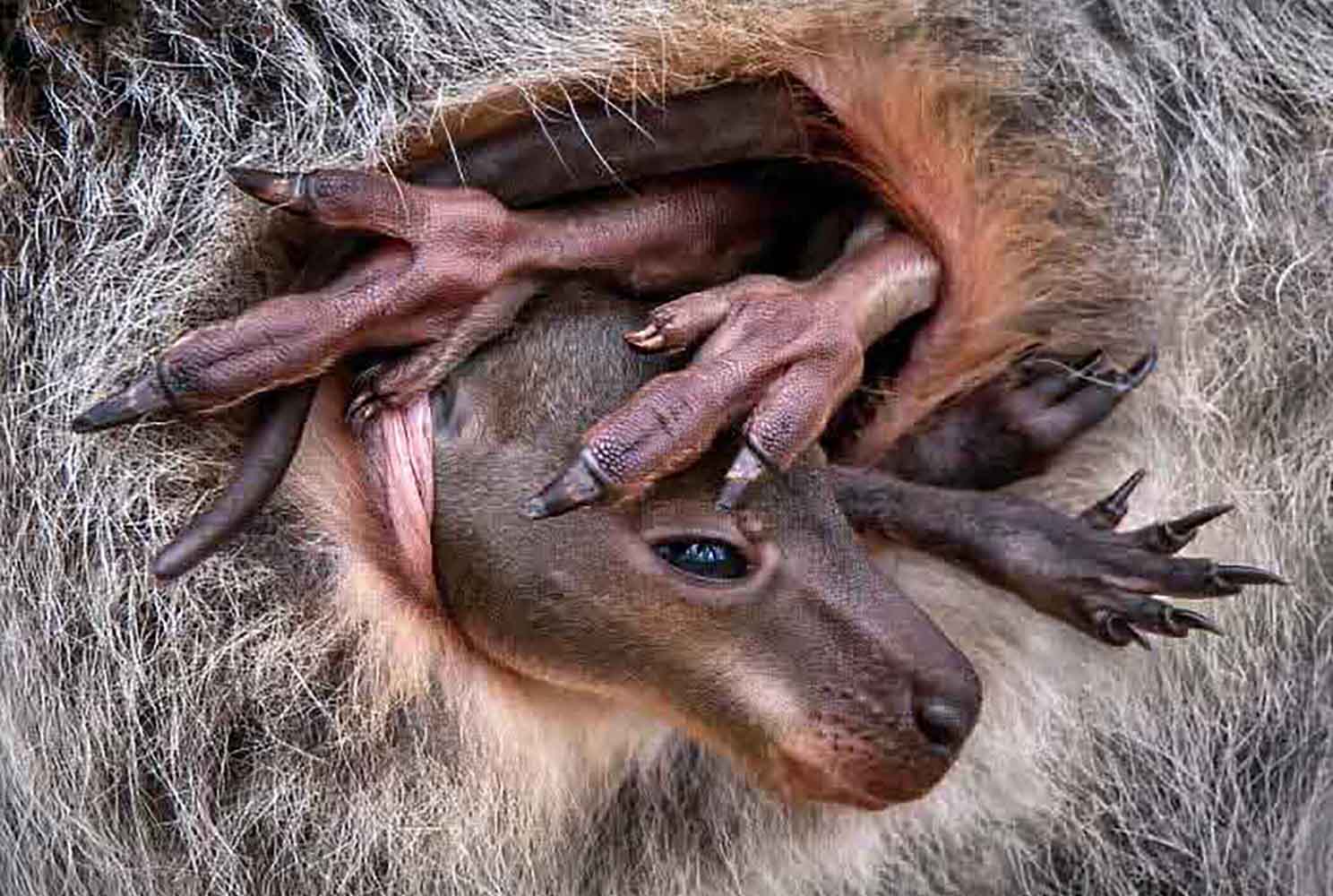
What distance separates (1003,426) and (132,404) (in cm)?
72

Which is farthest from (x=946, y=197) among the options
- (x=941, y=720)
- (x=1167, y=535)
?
(x=941, y=720)

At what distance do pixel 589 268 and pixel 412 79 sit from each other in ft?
0.60

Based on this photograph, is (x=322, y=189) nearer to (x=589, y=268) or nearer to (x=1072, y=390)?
(x=589, y=268)

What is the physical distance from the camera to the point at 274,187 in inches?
56.2

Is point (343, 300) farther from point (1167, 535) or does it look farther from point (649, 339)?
point (1167, 535)

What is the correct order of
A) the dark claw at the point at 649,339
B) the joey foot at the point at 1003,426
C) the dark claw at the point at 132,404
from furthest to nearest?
the joey foot at the point at 1003,426, the dark claw at the point at 649,339, the dark claw at the point at 132,404

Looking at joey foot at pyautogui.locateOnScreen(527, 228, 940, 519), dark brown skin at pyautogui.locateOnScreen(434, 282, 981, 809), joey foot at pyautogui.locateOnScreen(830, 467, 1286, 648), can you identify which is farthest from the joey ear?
joey foot at pyautogui.locateOnScreen(830, 467, 1286, 648)

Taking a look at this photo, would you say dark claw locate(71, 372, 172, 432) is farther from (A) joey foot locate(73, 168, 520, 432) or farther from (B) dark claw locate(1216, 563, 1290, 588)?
(B) dark claw locate(1216, 563, 1290, 588)

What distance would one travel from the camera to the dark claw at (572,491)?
4.68 feet

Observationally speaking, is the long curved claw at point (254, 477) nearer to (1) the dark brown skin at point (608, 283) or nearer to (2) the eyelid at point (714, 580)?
(1) the dark brown skin at point (608, 283)

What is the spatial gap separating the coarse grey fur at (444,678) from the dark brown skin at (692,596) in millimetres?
139

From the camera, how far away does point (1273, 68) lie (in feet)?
6.07

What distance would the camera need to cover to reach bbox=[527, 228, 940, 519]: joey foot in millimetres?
1450

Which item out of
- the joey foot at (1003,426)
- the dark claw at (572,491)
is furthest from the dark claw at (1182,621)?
the dark claw at (572,491)
